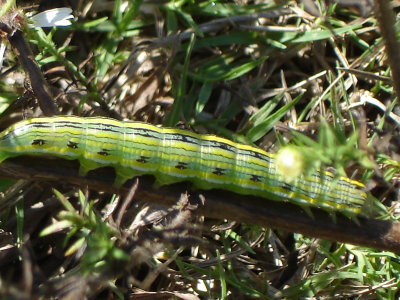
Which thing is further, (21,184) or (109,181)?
(21,184)

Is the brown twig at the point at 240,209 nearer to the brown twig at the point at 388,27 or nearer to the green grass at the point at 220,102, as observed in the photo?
the green grass at the point at 220,102

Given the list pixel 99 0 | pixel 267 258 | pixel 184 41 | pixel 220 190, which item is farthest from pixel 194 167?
pixel 99 0

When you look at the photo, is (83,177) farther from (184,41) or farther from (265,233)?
(184,41)

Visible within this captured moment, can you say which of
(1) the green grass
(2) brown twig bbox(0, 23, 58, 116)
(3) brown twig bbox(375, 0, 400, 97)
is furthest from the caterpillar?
(3) brown twig bbox(375, 0, 400, 97)

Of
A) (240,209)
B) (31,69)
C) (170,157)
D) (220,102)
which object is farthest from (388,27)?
(220,102)

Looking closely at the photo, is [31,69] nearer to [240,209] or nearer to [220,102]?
[240,209]

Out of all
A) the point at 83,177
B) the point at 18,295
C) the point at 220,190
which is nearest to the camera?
the point at 18,295

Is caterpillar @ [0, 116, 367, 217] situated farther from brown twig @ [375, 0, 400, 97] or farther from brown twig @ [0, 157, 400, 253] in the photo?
brown twig @ [375, 0, 400, 97]
